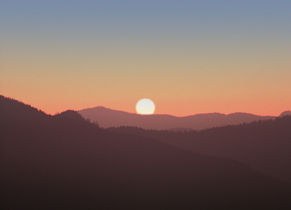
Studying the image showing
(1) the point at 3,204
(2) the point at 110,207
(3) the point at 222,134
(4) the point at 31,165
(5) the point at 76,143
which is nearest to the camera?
(1) the point at 3,204

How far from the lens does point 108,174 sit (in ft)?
94.8

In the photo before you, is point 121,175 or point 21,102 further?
point 21,102

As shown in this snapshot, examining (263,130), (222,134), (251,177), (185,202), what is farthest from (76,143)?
(263,130)

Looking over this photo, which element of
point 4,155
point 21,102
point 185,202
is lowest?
point 185,202

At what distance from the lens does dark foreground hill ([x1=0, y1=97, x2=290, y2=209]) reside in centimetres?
2403

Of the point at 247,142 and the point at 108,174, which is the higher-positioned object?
the point at 247,142

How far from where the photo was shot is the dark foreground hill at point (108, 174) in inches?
946

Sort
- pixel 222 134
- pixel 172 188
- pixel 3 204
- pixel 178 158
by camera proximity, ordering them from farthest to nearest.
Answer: pixel 222 134 < pixel 178 158 < pixel 172 188 < pixel 3 204

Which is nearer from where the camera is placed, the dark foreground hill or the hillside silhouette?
the dark foreground hill

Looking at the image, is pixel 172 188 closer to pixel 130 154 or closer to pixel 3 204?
pixel 130 154

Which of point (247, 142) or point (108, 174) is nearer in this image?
point (108, 174)

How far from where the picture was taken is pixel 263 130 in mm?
64688

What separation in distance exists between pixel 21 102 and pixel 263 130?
47.0 metres

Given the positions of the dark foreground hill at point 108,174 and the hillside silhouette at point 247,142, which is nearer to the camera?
the dark foreground hill at point 108,174
